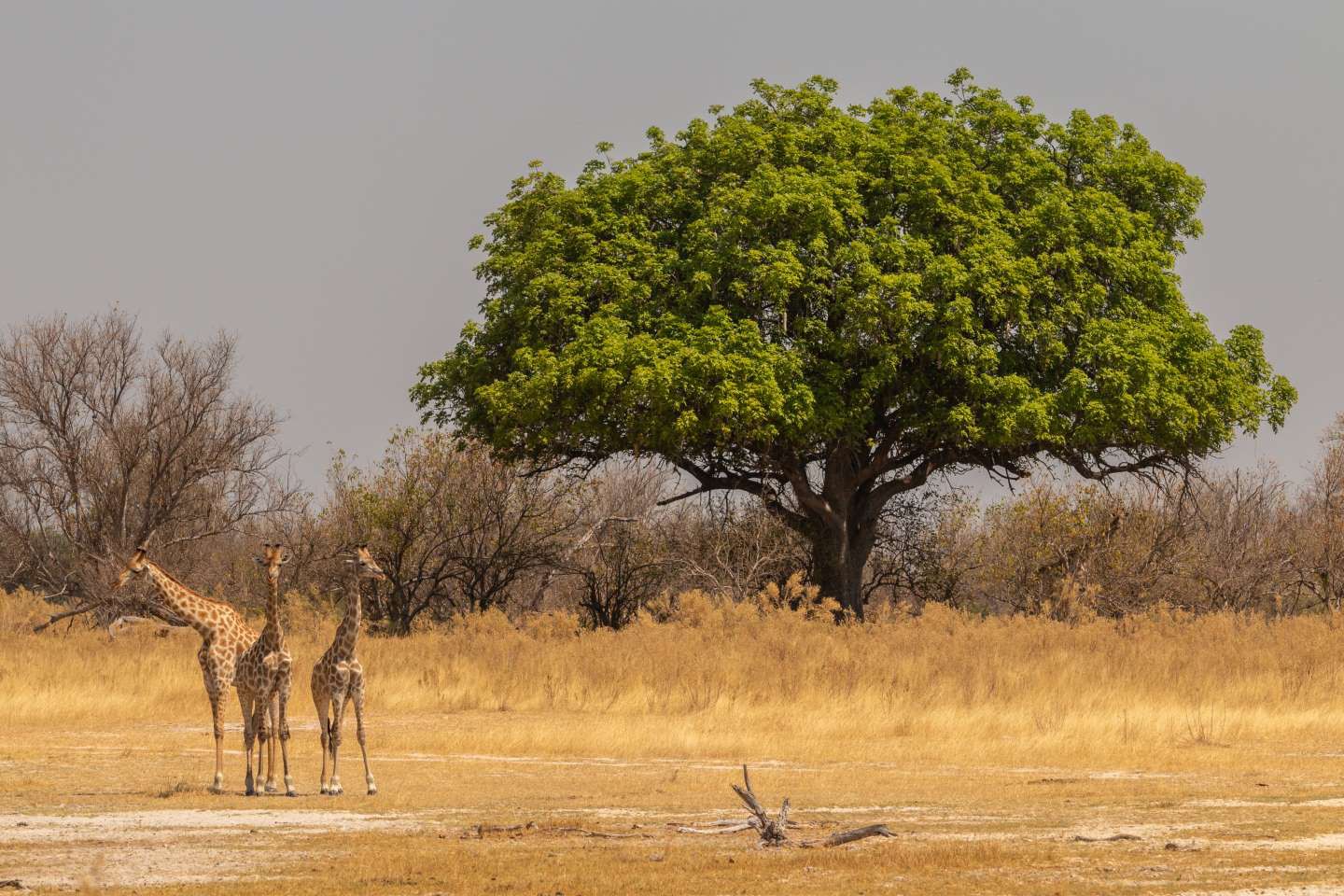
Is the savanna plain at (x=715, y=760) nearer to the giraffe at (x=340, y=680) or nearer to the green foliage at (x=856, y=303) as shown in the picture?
the giraffe at (x=340, y=680)

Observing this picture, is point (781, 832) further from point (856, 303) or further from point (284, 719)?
point (856, 303)

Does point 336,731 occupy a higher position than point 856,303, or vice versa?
point 856,303

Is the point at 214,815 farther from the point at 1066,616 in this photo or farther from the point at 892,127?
the point at 892,127

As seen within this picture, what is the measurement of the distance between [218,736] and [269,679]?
1065 mm

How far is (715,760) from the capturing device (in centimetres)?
2109

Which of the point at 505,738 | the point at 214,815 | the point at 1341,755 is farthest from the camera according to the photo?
the point at 505,738

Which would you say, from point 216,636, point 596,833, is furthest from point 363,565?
point 596,833

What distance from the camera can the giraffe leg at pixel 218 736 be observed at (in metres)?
17.1

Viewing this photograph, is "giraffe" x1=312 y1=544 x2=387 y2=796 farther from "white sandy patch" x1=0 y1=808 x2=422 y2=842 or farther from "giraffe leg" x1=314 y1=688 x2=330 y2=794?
"white sandy patch" x1=0 y1=808 x2=422 y2=842

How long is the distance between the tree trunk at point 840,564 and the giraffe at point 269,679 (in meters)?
21.2

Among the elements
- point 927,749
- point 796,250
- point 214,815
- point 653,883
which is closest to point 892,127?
point 796,250

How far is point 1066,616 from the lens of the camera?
3603 cm

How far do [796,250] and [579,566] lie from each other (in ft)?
35.2

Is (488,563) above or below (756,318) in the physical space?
below
